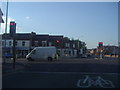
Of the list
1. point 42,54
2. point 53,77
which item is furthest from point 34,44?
point 53,77

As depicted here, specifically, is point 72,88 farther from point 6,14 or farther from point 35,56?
point 35,56

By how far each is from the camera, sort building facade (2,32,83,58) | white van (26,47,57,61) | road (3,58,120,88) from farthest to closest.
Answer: building facade (2,32,83,58) → white van (26,47,57,61) → road (3,58,120,88)

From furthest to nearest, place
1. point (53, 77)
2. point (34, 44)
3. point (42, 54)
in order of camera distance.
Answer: point (34, 44)
point (42, 54)
point (53, 77)

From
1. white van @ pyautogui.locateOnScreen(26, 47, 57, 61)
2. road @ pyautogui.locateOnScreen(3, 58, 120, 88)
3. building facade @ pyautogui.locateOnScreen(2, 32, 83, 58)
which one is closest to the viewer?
road @ pyautogui.locateOnScreen(3, 58, 120, 88)

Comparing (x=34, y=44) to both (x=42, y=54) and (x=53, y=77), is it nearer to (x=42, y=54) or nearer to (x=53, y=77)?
(x=42, y=54)

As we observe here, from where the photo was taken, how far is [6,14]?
2348cm

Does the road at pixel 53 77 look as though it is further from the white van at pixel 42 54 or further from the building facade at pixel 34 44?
the building facade at pixel 34 44

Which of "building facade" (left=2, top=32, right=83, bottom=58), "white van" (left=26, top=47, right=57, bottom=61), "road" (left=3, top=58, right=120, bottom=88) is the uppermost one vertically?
"building facade" (left=2, top=32, right=83, bottom=58)

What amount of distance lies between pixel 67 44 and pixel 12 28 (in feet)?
189

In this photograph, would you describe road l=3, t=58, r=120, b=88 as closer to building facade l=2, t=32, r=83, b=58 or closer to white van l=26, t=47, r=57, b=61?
white van l=26, t=47, r=57, b=61

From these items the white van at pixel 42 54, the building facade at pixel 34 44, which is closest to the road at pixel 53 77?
the white van at pixel 42 54

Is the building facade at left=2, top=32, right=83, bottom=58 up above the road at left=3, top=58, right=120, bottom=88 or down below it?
above

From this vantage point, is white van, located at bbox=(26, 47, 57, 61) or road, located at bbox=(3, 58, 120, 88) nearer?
road, located at bbox=(3, 58, 120, 88)

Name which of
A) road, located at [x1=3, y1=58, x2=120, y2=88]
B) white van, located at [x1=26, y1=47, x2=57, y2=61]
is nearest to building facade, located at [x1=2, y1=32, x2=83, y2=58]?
white van, located at [x1=26, y1=47, x2=57, y2=61]
